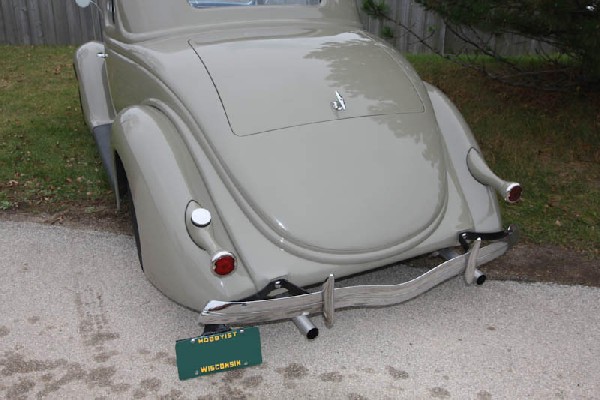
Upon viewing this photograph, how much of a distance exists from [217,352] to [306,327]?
42 cm

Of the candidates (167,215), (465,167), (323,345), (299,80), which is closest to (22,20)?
(299,80)

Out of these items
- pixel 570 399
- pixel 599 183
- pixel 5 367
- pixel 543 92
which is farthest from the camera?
pixel 543 92

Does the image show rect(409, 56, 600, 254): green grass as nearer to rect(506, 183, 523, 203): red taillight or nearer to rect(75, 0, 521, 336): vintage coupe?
rect(506, 183, 523, 203): red taillight

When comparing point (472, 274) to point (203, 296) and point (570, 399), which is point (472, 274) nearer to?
point (570, 399)

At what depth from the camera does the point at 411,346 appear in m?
3.18

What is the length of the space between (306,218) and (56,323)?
154 cm

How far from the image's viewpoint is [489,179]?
3387mm

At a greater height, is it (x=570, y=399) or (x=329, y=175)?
(x=329, y=175)

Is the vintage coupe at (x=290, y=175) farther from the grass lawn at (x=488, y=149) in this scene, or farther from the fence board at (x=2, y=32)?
the fence board at (x=2, y=32)

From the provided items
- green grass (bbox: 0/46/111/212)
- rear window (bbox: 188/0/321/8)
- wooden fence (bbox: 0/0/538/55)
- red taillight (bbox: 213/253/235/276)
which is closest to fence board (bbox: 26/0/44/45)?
wooden fence (bbox: 0/0/538/55)

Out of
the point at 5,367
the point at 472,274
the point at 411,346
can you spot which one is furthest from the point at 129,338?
the point at 472,274

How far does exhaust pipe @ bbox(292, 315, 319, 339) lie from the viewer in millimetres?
2801

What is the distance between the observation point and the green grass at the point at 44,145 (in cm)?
504

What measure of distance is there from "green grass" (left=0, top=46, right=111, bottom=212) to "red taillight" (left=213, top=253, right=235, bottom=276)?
2580 mm
